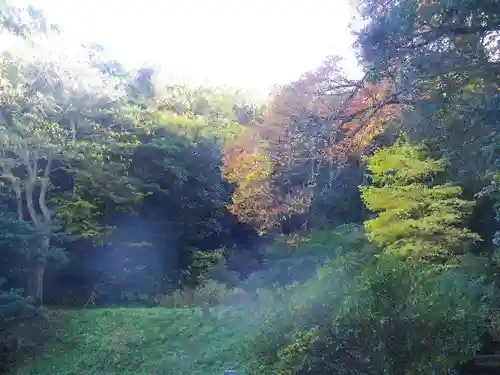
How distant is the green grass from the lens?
1045cm

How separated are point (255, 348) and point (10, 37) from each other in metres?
10.7

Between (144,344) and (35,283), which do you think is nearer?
(144,344)

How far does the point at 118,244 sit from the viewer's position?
16.8 meters

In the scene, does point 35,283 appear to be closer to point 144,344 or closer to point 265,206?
point 144,344

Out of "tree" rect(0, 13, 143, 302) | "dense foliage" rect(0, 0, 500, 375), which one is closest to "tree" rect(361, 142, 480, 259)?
"dense foliage" rect(0, 0, 500, 375)

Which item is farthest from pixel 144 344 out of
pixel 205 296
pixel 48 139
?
pixel 48 139

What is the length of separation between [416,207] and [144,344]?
5.95m

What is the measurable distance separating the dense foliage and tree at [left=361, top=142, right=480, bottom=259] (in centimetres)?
4

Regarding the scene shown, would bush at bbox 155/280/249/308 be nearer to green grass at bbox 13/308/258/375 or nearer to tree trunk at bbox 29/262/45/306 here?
green grass at bbox 13/308/258/375

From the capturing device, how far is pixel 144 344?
11375 mm

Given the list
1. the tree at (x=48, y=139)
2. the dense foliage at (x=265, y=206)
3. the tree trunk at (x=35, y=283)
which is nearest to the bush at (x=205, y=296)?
the dense foliage at (x=265, y=206)

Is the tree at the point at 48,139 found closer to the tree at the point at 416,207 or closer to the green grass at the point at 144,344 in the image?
the green grass at the point at 144,344

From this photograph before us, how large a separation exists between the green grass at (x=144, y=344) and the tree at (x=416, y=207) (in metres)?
3.10

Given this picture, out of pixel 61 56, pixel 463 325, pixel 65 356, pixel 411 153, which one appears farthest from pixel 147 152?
pixel 463 325
